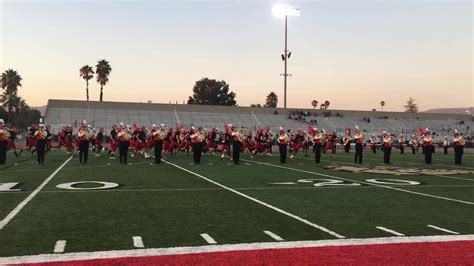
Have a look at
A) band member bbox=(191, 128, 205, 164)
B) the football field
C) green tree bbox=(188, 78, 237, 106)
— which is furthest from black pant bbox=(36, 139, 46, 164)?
green tree bbox=(188, 78, 237, 106)

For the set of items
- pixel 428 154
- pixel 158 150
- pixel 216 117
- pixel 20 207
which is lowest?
pixel 20 207

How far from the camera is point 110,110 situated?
57.0m

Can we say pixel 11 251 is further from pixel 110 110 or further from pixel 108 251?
pixel 110 110

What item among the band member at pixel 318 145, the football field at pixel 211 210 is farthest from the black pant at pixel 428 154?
the football field at pixel 211 210

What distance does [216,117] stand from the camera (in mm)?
58844

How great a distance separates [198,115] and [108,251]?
2128 inches

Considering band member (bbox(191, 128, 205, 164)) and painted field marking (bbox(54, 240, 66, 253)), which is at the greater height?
band member (bbox(191, 128, 205, 164))

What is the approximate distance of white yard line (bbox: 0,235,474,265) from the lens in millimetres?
4925

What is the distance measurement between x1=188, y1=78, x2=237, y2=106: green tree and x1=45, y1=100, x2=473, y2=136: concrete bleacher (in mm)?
39258

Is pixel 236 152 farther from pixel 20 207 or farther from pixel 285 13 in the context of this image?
pixel 285 13

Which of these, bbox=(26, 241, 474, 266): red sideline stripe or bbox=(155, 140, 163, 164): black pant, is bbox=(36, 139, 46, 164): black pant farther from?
bbox=(26, 241, 474, 266): red sideline stripe

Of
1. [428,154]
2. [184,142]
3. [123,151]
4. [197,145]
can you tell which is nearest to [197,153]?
[197,145]

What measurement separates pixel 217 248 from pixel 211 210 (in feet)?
8.33

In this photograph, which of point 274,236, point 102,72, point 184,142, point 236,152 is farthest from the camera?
point 102,72
